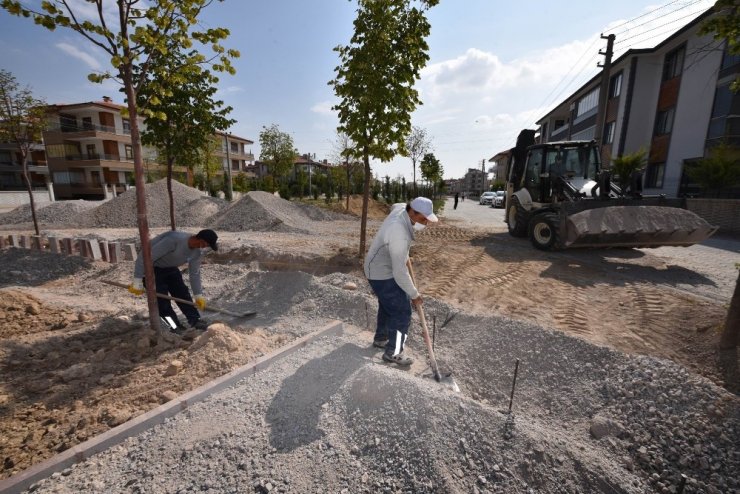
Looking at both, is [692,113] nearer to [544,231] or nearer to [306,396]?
[544,231]

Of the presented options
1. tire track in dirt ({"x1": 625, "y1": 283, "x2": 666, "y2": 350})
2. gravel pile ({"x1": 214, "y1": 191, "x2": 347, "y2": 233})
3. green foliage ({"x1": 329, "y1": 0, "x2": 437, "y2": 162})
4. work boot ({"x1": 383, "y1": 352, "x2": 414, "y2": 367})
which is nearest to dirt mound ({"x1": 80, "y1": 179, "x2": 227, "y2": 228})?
gravel pile ({"x1": 214, "y1": 191, "x2": 347, "y2": 233})

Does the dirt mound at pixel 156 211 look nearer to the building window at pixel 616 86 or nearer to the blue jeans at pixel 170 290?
the blue jeans at pixel 170 290

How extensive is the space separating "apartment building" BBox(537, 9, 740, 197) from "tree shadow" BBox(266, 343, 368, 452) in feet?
55.7

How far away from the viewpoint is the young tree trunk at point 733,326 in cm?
308

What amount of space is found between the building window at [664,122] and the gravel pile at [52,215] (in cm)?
2847

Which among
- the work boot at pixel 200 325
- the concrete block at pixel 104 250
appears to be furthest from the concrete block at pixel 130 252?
the work boot at pixel 200 325

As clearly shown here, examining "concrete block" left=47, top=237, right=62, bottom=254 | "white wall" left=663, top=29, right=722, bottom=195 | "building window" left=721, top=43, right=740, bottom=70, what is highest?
"building window" left=721, top=43, right=740, bottom=70

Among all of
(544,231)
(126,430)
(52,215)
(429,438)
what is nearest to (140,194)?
(126,430)

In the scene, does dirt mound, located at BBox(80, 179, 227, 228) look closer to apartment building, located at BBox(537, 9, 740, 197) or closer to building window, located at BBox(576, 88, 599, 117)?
apartment building, located at BBox(537, 9, 740, 197)

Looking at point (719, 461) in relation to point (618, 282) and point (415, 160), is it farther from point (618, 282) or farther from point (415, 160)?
point (415, 160)

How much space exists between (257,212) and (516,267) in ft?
34.2

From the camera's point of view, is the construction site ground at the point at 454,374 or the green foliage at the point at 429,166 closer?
the construction site ground at the point at 454,374

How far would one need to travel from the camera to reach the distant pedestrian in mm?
3121

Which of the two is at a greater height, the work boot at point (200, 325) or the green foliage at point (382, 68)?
the green foliage at point (382, 68)
